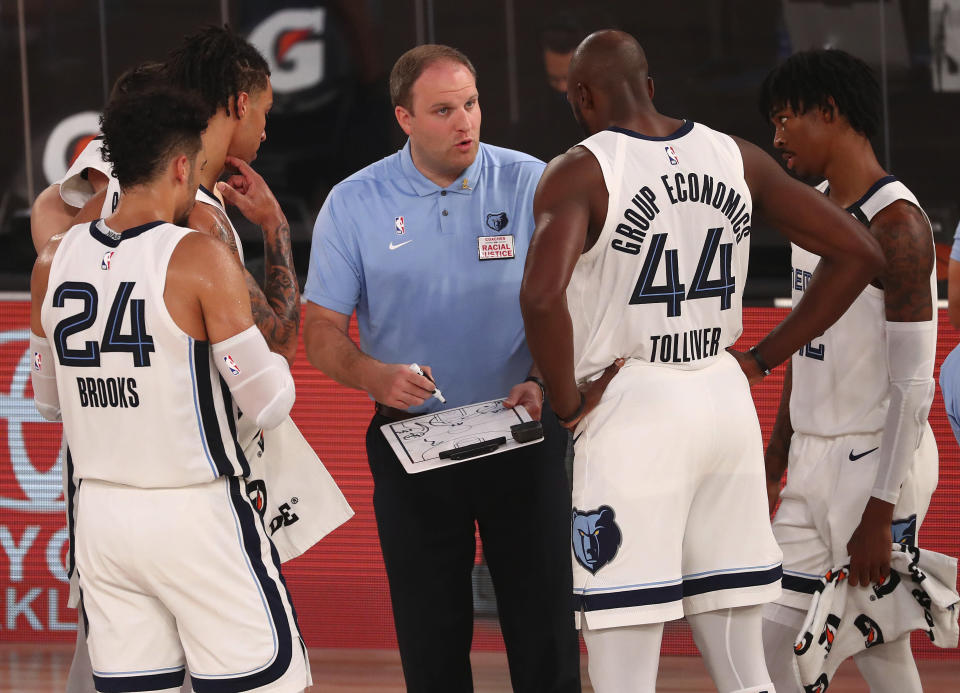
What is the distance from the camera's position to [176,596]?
2432 mm

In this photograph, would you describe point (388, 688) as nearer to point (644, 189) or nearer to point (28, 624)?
point (28, 624)

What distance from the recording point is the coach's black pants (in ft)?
10.3

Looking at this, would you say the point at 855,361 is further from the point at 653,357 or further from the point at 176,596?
the point at 176,596

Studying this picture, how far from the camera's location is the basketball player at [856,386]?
2.81 m

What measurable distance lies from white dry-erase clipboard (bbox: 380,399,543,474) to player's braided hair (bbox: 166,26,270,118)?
882mm

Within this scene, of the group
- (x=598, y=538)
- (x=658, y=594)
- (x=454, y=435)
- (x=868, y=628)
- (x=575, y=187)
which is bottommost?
(x=868, y=628)

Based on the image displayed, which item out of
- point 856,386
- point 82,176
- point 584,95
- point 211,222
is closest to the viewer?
point 584,95

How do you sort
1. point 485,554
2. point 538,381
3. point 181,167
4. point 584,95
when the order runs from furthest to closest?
1. point 485,554
2. point 538,381
3. point 584,95
4. point 181,167

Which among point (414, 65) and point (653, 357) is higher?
point (414, 65)

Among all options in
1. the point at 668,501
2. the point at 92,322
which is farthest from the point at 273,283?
the point at 668,501

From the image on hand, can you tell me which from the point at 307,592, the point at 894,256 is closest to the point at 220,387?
the point at 894,256

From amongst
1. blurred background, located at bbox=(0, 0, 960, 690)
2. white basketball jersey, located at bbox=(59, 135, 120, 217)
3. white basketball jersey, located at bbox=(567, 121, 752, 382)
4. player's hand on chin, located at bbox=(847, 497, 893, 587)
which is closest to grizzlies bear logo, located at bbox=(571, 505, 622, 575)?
white basketball jersey, located at bbox=(567, 121, 752, 382)

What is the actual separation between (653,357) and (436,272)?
2.57ft

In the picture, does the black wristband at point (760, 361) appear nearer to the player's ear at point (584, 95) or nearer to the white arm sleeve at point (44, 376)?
the player's ear at point (584, 95)
